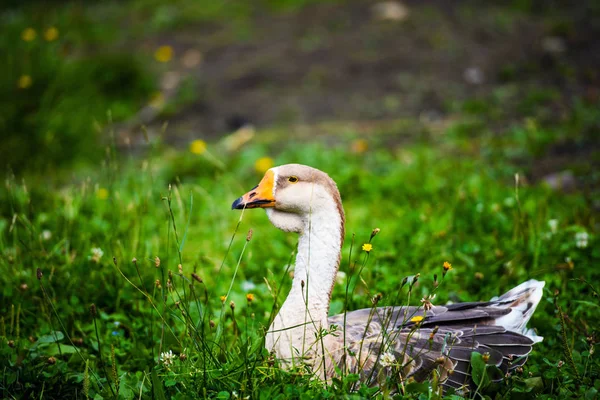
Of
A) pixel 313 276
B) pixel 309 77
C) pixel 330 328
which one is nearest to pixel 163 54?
pixel 309 77

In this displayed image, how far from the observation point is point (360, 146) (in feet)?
19.0

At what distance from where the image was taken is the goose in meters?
2.54

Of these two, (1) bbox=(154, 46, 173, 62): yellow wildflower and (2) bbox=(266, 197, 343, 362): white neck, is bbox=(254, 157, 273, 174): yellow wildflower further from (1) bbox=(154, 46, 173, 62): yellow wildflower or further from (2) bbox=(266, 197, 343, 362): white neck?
(1) bbox=(154, 46, 173, 62): yellow wildflower

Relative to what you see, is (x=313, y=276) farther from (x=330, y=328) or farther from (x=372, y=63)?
(x=372, y=63)

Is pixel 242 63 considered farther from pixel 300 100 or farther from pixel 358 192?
pixel 358 192

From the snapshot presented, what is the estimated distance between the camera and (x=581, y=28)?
7.31 m

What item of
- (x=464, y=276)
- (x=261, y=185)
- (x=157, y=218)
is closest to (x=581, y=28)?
(x=464, y=276)

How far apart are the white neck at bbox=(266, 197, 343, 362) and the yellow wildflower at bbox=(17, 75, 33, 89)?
4.57 metres

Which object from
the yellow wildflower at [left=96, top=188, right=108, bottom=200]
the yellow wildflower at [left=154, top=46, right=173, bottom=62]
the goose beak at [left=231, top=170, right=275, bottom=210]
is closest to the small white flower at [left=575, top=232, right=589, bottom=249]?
the goose beak at [left=231, top=170, right=275, bottom=210]

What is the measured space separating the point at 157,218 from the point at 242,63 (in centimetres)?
338

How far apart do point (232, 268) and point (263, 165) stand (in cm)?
157

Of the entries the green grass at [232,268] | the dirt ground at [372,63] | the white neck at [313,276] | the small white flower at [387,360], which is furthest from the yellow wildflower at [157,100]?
the small white flower at [387,360]

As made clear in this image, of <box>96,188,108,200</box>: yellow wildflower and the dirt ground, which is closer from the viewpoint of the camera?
<box>96,188,108,200</box>: yellow wildflower

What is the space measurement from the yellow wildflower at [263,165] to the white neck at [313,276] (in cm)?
266
